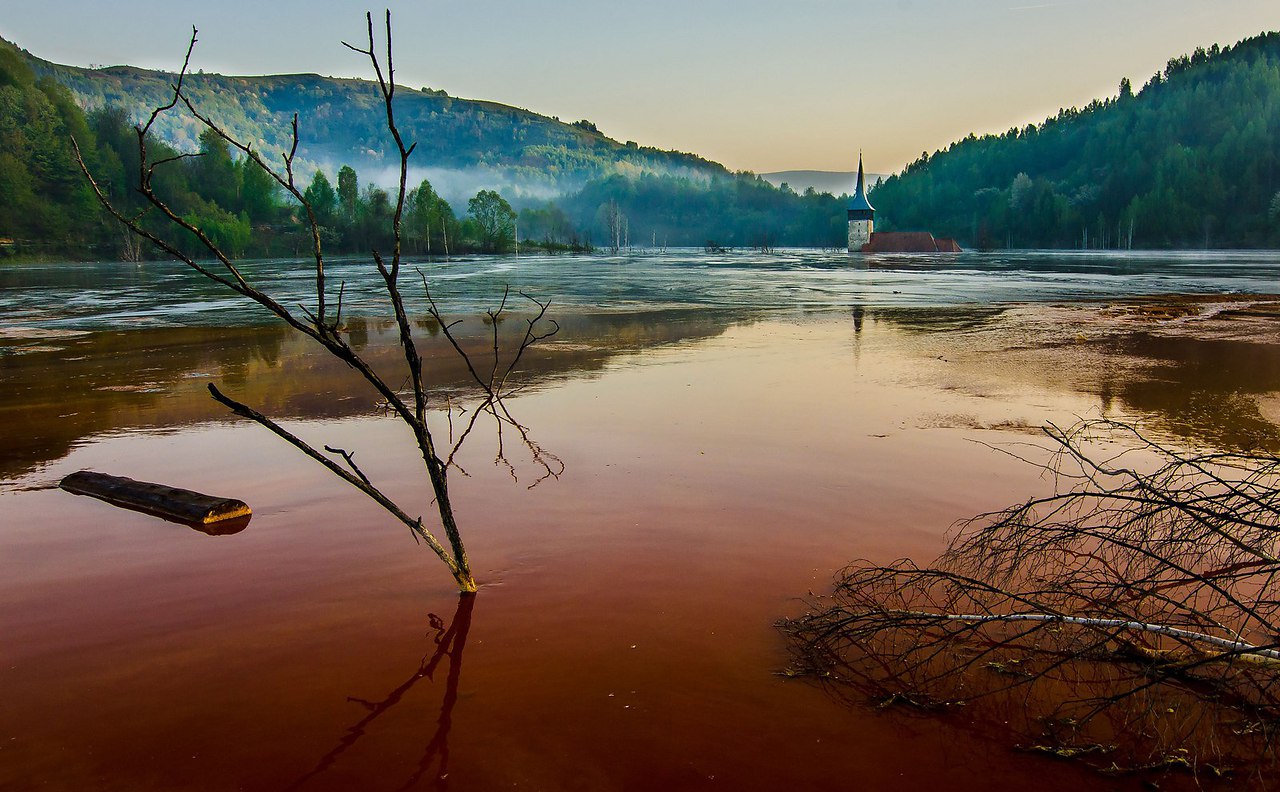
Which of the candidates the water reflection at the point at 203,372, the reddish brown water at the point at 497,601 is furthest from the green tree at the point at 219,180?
the reddish brown water at the point at 497,601

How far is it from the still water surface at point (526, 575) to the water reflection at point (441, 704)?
0.06 ft

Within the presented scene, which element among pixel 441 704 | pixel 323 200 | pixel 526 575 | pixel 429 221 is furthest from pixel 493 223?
pixel 441 704

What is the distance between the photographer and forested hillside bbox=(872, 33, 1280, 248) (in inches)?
5281

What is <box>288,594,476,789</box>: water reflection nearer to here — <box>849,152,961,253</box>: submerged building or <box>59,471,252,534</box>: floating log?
<box>59,471,252,534</box>: floating log

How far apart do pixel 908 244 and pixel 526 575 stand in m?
141

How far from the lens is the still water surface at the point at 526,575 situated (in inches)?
158

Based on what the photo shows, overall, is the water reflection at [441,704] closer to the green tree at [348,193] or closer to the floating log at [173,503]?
the floating log at [173,503]

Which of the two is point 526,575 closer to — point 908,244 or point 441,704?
point 441,704

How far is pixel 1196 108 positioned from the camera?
167125mm

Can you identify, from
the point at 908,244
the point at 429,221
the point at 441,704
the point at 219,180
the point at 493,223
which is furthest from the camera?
the point at 219,180

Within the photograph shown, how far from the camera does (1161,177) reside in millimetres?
143875

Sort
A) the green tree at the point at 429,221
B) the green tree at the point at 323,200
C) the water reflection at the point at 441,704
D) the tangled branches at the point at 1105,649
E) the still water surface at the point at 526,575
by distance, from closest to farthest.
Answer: the tangled branches at the point at 1105,649, the water reflection at the point at 441,704, the still water surface at the point at 526,575, the green tree at the point at 429,221, the green tree at the point at 323,200

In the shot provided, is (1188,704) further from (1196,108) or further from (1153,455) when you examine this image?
(1196,108)

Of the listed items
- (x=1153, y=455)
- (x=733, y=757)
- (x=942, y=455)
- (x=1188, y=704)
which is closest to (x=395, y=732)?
(x=733, y=757)
